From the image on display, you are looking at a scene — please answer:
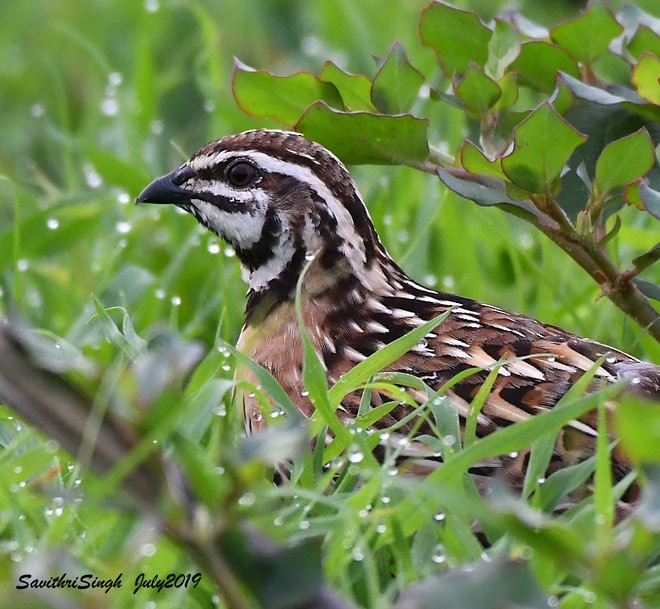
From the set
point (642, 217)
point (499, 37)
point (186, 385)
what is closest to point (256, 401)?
point (186, 385)

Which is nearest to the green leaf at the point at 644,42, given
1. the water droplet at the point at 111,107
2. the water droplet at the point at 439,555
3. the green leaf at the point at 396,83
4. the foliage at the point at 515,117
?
the foliage at the point at 515,117

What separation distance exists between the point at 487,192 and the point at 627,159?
1.14ft

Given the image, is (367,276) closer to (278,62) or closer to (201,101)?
(201,101)

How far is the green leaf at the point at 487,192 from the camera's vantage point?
3.07 meters

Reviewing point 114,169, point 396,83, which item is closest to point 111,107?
point 114,169

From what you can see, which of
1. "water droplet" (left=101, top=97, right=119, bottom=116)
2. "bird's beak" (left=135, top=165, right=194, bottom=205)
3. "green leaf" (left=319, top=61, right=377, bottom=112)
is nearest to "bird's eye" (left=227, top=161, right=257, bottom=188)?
"bird's beak" (left=135, top=165, right=194, bottom=205)

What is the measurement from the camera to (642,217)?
4512mm

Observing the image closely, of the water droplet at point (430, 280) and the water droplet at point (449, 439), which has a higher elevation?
the water droplet at point (449, 439)

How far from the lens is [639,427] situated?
1.74 metres

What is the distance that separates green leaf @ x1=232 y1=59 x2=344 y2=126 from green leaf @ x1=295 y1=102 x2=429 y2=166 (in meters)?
0.10

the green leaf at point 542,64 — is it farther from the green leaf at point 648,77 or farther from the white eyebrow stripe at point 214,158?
the white eyebrow stripe at point 214,158

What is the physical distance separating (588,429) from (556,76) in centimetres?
101

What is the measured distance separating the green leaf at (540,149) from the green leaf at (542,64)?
0.51m

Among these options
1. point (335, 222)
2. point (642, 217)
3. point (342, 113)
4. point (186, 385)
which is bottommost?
point (642, 217)
